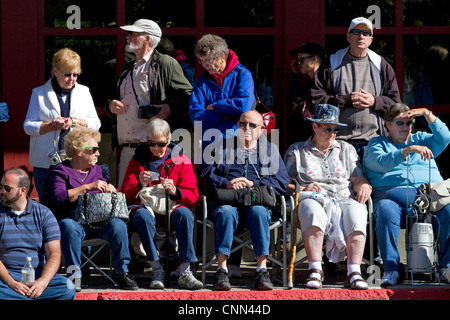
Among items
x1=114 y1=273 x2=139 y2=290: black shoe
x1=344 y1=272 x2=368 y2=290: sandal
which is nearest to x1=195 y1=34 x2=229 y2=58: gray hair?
x1=114 y1=273 x2=139 y2=290: black shoe

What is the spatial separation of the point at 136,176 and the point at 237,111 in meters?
0.99

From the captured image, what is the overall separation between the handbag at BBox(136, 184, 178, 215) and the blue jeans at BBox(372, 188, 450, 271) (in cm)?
163

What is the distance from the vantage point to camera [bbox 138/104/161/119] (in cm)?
837

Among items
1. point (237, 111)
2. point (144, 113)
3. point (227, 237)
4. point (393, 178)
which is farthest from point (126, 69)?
point (393, 178)

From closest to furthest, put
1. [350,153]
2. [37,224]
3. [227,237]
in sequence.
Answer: [37,224] < [227,237] < [350,153]

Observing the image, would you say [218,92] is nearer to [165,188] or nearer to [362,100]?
[165,188]

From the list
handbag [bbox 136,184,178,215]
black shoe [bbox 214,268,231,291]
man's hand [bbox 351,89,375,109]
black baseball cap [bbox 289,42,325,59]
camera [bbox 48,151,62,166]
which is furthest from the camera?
black baseball cap [bbox 289,42,325,59]

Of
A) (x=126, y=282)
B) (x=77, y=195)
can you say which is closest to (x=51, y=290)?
(x=126, y=282)

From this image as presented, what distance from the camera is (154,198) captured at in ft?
25.6

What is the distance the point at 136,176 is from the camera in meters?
7.97

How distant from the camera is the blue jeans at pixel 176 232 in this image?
764 cm

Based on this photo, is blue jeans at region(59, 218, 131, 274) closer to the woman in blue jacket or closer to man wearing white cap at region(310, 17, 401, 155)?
the woman in blue jacket

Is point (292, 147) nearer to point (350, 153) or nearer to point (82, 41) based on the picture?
point (350, 153)

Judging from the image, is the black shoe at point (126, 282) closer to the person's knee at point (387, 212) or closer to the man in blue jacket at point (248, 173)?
the man in blue jacket at point (248, 173)
